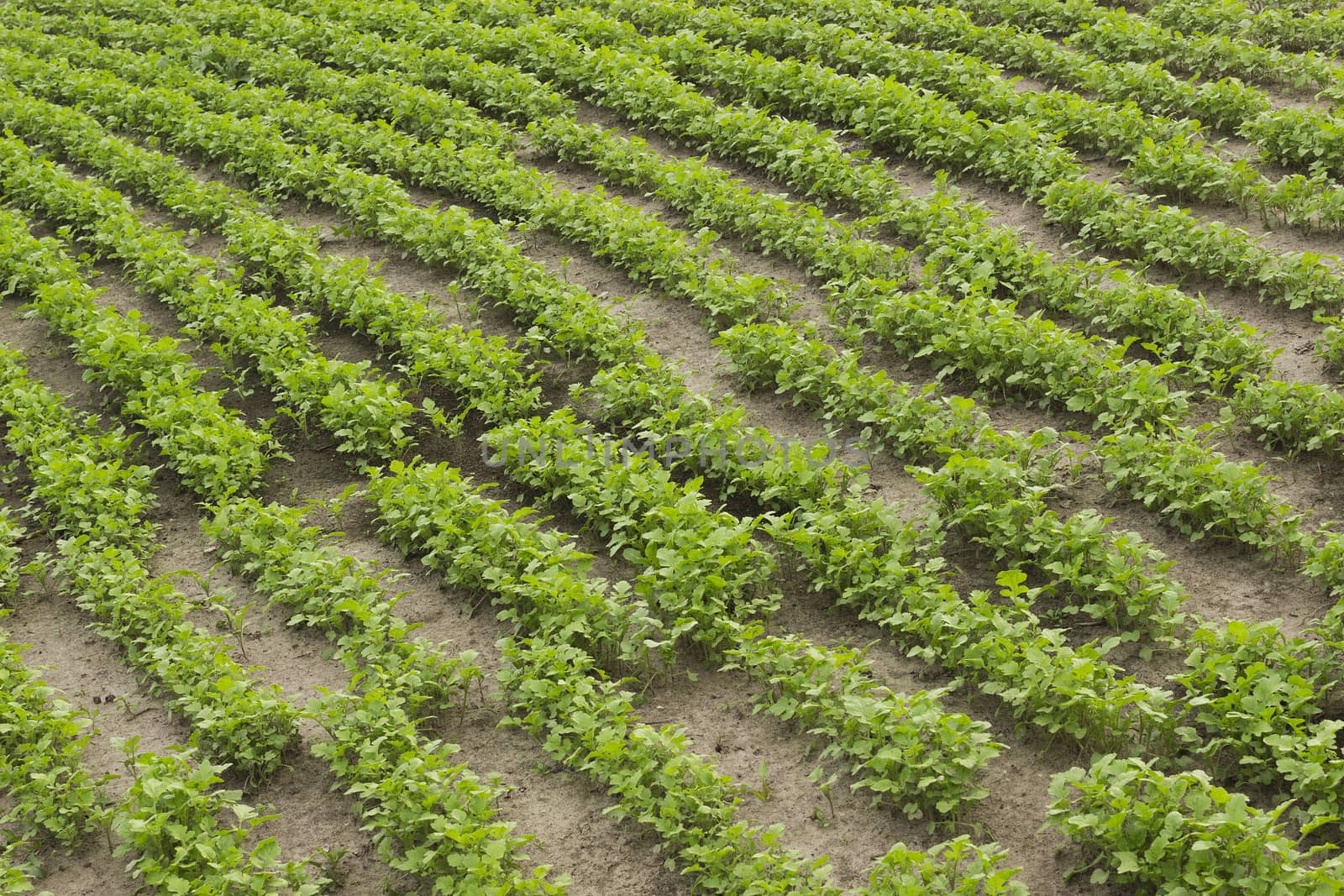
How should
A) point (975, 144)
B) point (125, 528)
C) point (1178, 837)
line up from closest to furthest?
point (1178, 837) → point (125, 528) → point (975, 144)

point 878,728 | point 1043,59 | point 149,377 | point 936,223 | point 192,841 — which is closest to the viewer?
point 192,841

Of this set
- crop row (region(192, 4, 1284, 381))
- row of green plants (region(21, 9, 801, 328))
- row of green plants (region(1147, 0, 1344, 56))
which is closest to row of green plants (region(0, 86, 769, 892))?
row of green plants (region(21, 9, 801, 328))

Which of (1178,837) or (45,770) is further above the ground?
(1178,837)

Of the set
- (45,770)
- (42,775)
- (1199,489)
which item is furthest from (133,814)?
(1199,489)

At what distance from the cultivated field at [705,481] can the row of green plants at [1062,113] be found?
0.06 metres

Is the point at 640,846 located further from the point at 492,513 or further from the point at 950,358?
the point at 950,358

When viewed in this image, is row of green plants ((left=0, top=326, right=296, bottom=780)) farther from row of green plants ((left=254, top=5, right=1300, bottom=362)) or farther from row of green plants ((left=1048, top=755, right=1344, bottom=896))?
row of green plants ((left=254, top=5, right=1300, bottom=362))

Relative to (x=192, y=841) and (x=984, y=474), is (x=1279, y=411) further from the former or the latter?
(x=192, y=841)

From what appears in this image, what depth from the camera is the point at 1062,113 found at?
408 inches

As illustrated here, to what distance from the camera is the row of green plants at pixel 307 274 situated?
7977 millimetres

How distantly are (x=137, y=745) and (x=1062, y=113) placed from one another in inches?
336

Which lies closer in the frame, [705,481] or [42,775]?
[42,775]

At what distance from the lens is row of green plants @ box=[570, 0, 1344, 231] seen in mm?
8953

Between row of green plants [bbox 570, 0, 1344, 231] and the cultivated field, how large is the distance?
61mm
